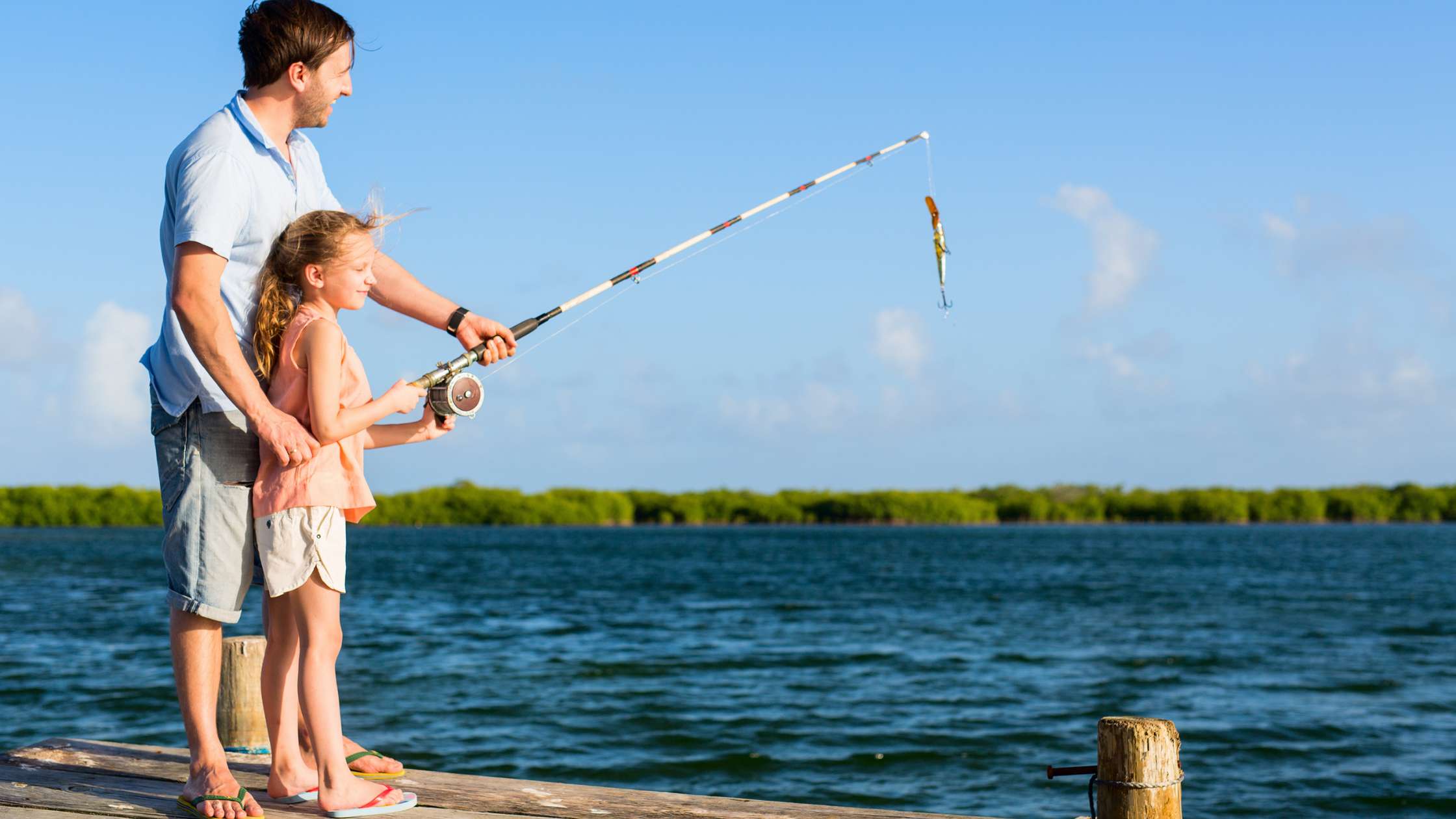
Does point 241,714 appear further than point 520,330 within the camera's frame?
Yes

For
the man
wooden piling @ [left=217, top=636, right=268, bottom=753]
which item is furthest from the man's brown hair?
wooden piling @ [left=217, top=636, right=268, bottom=753]

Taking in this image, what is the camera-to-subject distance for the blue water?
34.3 feet

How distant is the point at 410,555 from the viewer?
2164 inches

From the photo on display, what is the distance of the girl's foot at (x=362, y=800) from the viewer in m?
3.07

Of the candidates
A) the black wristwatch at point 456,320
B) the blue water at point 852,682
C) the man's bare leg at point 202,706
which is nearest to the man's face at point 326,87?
the black wristwatch at point 456,320

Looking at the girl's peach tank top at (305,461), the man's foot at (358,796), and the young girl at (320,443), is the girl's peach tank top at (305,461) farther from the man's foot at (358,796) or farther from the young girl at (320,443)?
the man's foot at (358,796)

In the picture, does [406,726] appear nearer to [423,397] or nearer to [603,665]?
[603,665]

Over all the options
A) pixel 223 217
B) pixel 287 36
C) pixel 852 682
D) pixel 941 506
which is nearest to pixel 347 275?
pixel 223 217

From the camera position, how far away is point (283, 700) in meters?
3.22

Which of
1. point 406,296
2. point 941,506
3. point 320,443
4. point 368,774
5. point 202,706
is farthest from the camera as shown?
point 941,506

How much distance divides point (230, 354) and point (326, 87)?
0.73 metres

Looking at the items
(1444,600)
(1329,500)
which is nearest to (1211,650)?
(1444,600)

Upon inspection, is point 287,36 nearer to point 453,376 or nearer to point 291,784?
point 453,376

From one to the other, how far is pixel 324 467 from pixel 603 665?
46.1 feet
